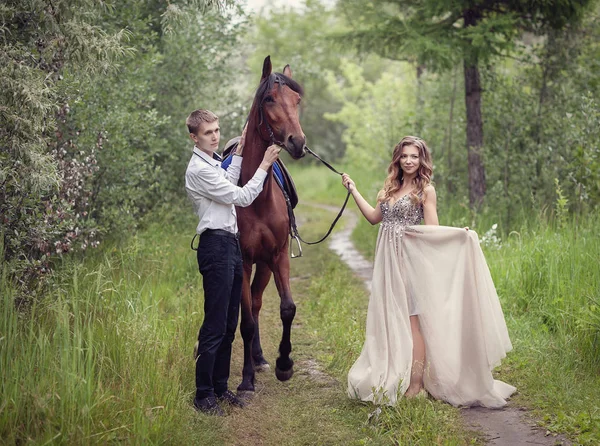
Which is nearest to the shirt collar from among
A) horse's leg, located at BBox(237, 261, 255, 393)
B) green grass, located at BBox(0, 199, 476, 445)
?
horse's leg, located at BBox(237, 261, 255, 393)

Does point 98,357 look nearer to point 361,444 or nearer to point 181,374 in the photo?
point 181,374

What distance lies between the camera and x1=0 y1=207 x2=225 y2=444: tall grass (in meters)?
3.81

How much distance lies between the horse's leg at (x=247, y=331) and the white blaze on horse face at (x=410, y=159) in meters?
1.53

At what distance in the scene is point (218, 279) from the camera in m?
4.91

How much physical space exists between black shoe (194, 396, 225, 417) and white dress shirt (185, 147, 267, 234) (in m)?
1.26

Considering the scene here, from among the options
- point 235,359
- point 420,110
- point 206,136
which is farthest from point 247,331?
point 420,110

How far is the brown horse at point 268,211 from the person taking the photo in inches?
203

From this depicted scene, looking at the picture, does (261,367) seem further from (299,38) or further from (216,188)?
(299,38)

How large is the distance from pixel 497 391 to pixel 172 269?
4.32 meters

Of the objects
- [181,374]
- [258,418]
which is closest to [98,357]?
[181,374]

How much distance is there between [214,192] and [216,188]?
1.4 inches

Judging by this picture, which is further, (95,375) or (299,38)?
(299,38)

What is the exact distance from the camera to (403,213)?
536cm

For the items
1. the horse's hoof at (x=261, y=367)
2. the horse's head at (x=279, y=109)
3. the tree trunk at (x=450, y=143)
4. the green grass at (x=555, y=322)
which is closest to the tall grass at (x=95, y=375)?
the horse's hoof at (x=261, y=367)
